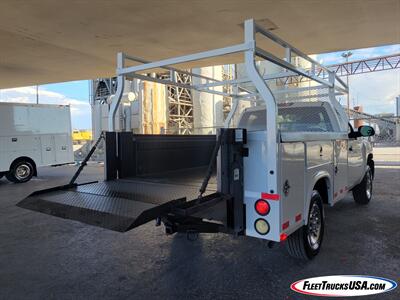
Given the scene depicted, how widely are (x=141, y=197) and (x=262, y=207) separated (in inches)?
47.6

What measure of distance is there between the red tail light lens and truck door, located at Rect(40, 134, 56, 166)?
38.4ft

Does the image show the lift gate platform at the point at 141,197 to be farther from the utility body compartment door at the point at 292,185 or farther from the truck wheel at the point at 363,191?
the truck wheel at the point at 363,191

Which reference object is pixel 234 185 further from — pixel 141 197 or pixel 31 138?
pixel 31 138

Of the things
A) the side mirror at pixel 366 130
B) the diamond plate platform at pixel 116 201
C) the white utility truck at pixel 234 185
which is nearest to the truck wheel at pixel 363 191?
the side mirror at pixel 366 130

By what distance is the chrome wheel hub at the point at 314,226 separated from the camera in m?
3.96

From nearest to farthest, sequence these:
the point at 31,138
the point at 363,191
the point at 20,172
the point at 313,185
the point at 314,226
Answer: the point at 313,185 → the point at 314,226 → the point at 363,191 → the point at 20,172 → the point at 31,138

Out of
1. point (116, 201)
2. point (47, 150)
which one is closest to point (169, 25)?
point (116, 201)

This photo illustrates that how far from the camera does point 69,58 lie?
10586 millimetres

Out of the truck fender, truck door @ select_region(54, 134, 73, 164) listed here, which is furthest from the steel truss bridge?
the truck fender

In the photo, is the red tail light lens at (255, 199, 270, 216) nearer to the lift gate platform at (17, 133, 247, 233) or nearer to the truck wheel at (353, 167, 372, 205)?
the lift gate platform at (17, 133, 247, 233)

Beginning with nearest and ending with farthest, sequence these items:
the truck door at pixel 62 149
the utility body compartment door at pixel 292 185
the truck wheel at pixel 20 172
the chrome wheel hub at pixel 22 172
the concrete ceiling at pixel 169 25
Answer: the utility body compartment door at pixel 292 185, the concrete ceiling at pixel 169 25, the truck wheel at pixel 20 172, the chrome wheel hub at pixel 22 172, the truck door at pixel 62 149

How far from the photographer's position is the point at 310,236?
3975 mm

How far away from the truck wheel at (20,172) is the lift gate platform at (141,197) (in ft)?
29.6

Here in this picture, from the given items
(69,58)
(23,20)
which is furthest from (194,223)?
(69,58)
